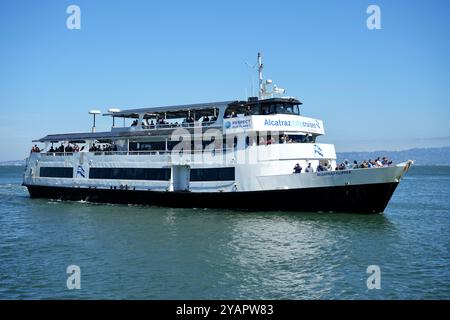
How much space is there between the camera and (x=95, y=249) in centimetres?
1697

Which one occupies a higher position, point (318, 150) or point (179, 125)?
point (179, 125)

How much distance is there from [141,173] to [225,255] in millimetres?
15690

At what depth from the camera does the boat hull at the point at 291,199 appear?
22641 millimetres

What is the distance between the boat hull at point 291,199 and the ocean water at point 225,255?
2.08ft

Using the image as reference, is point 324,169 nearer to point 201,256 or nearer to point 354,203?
point 354,203

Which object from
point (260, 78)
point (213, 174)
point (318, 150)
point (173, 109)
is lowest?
point (213, 174)

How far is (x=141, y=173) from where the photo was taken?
1180 inches

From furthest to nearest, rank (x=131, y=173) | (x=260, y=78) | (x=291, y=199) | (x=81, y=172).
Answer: (x=81, y=172) → (x=131, y=173) → (x=260, y=78) → (x=291, y=199)

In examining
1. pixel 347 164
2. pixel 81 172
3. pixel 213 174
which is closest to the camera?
pixel 347 164

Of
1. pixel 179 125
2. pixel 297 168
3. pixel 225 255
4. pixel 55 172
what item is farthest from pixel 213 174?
pixel 55 172

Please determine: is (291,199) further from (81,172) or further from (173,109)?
(81,172)

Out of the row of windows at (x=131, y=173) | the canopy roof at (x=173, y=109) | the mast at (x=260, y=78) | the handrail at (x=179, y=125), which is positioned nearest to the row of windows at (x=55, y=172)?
the row of windows at (x=131, y=173)

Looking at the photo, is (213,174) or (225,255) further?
(213,174)
